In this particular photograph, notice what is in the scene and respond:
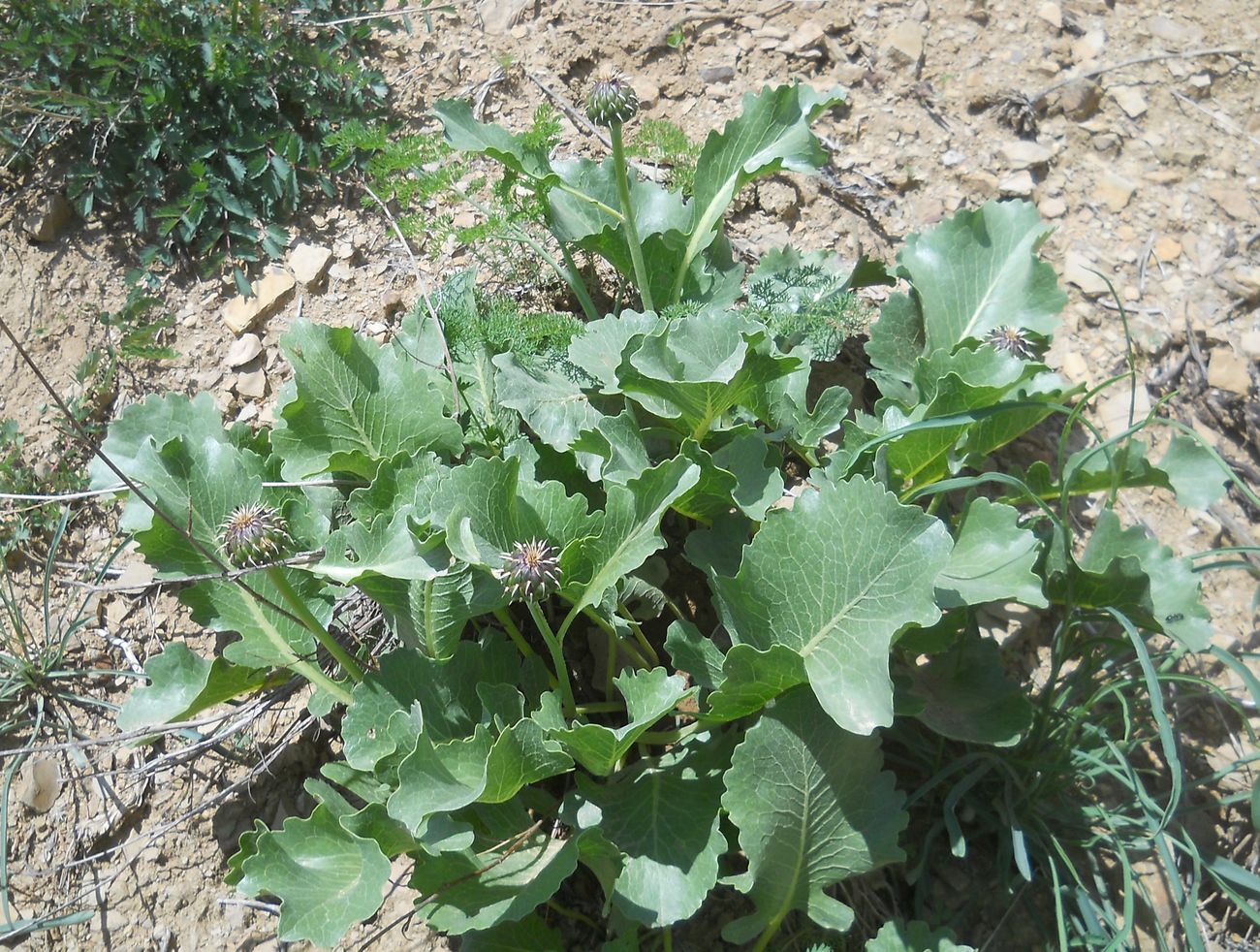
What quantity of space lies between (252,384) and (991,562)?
1.95 m

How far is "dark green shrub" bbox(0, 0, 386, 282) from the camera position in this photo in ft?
9.29

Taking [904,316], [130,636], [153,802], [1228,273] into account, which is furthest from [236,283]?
[1228,273]

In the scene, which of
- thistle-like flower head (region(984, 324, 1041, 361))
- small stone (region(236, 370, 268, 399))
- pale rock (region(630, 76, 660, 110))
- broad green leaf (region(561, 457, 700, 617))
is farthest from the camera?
pale rock (region(630, 76, 660, 110))

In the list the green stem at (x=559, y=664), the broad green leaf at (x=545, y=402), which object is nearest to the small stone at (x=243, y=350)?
the broad green leaf at (x=545, y=402)

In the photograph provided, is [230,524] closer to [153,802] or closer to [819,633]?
[153,802]

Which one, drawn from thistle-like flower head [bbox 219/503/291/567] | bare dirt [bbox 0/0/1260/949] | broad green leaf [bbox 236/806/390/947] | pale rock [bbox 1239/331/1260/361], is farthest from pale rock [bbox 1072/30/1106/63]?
broad green leaf [bbox 236/806/390/947]

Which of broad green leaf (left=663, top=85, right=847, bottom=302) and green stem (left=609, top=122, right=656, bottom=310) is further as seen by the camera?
broad green leaf (left=663, top=85, right=847, bottom=302)

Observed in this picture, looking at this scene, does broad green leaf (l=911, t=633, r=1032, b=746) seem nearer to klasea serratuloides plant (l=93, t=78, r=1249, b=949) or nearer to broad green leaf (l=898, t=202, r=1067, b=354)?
klasea serratuloides plant (l=93, t=78, r=1249, b=949)

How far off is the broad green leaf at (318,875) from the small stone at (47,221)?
6.49ft

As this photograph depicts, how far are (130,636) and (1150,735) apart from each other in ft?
8.10

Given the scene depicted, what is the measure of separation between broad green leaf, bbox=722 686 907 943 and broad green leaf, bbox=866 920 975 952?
10cm

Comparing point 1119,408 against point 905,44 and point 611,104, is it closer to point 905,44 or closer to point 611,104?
point 905,44

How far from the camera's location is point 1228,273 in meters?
2.96

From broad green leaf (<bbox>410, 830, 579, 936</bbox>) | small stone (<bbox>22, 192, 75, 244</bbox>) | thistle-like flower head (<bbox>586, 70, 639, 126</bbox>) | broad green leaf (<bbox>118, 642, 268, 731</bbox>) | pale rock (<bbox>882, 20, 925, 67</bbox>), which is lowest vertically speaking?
broad green leaf (<bbox>410, 830, 579, 936</bbox>)
